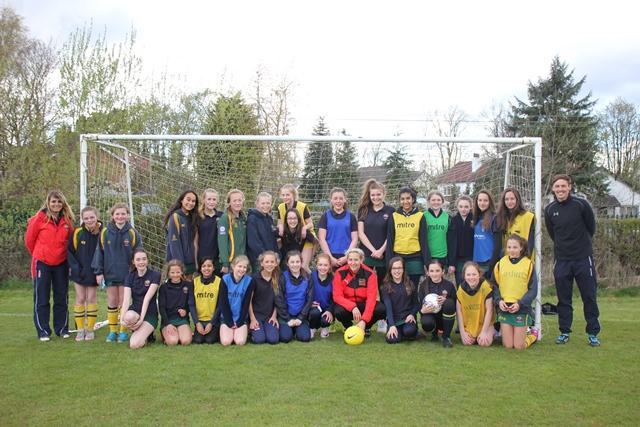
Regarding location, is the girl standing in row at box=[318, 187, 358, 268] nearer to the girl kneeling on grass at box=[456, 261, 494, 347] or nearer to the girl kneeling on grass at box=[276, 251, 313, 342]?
the girl kneeling on grass at box=[276, 251, 313, 342]

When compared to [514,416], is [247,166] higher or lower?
higher

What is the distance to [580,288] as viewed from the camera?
5.76 metres

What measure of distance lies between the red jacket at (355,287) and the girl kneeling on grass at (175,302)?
159 centimetres

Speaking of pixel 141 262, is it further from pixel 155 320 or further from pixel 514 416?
pixel 514 416

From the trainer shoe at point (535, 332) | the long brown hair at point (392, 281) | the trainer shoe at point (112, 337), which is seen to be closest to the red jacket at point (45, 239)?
the trainer shoe at point (112, 337)

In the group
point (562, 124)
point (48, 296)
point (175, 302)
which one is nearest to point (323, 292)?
point (175, 302)

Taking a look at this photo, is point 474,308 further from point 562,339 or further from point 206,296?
point 206,296

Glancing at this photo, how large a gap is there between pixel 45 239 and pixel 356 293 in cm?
343

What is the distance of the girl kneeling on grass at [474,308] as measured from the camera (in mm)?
5559

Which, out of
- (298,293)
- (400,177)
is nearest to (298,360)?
(298,293)

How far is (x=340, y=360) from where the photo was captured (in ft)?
16.3

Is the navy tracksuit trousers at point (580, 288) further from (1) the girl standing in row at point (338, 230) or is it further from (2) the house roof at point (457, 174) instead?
(2) the house roof at point (457, 174)

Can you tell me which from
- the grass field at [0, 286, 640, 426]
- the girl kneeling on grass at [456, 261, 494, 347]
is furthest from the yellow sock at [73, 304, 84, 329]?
the girl kneeling on grass at [456, 261, 494, 347]

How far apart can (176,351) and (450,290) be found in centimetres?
287
